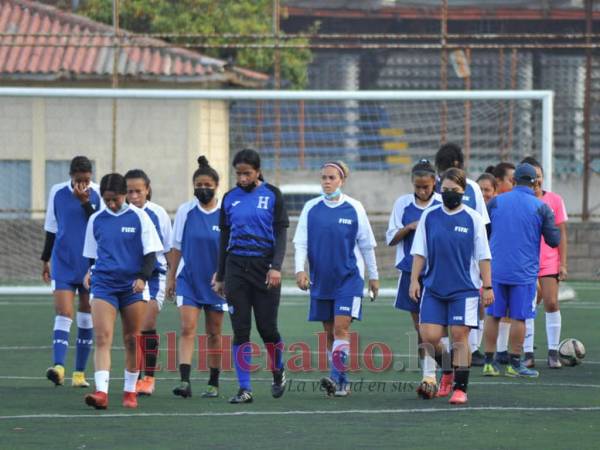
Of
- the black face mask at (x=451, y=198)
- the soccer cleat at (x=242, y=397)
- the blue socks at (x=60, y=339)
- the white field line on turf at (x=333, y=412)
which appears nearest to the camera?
the white field line on turf at (x=333, y=412)

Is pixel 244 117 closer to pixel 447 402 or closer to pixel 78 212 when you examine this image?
pixel 78 212

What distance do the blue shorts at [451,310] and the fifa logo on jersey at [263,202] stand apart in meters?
1.38

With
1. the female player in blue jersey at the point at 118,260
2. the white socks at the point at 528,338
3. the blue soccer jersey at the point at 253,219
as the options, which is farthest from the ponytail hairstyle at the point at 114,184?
the white socks at the point at 528,338

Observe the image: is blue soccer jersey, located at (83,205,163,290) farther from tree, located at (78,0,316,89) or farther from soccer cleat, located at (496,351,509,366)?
tree, located at (78,0,316,89)

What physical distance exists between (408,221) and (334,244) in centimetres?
93

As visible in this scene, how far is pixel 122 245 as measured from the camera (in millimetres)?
11383

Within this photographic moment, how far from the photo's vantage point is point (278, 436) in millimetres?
9812

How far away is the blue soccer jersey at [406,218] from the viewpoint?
12.9 m

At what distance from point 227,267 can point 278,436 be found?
224 centimetres

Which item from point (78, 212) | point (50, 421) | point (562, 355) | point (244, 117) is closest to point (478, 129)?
point (244, 117)

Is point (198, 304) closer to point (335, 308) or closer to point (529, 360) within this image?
point (335, 308)

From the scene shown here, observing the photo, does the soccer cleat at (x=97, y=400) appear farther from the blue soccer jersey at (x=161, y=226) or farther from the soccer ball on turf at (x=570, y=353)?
the soccer ball on turf at (x=570, y=353)

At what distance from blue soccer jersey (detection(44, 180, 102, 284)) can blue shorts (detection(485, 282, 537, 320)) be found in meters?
3.61

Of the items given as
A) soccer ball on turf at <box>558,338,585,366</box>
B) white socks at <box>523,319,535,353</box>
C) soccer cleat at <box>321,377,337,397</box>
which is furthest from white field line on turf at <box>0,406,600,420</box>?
soccer ball on turf at <box>558,338,585,366</box>
